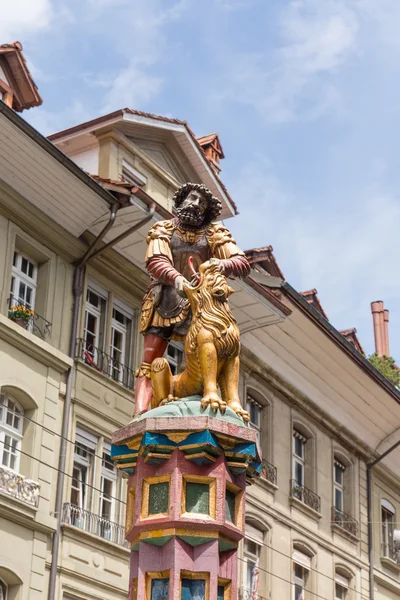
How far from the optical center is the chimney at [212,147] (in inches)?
1084

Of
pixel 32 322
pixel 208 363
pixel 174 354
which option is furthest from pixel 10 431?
pixel 208 363

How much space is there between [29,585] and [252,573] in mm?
6896

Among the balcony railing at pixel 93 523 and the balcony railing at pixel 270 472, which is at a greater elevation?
the balcony railing at pixel 270 472

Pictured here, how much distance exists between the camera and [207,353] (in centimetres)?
967

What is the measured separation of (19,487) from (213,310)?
9582 mm

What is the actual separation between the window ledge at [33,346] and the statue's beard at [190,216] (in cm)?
884

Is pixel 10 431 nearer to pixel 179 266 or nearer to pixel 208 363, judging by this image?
pixel 179 266

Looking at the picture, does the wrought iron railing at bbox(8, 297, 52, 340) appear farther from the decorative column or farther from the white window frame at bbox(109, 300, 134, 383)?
the decorative column

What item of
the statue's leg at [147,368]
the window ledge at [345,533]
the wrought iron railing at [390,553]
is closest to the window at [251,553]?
the window ledge at [345,533]

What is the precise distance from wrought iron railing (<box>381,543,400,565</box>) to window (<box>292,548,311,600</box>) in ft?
14.2

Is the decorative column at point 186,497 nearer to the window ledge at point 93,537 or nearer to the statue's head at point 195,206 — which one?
the statue's head at point 195,206

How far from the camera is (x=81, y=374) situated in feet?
66.9

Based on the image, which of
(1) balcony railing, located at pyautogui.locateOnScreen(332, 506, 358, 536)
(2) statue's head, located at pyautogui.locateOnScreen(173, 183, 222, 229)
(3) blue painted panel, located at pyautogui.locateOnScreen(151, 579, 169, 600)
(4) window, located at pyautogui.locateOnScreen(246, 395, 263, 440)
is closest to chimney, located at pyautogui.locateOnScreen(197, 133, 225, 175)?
(4) window, located at pyautogui.locateOnScreen(246, 395, 263, 440)

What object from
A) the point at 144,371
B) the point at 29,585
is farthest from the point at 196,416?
the point at 29,585
